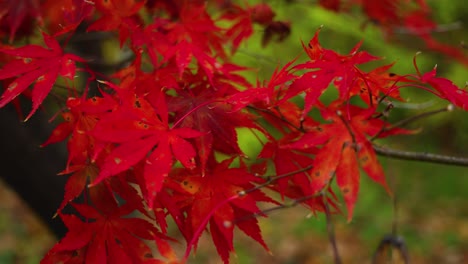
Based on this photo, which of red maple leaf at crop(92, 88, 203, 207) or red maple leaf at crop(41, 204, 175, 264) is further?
red maple leaf at crop(41, 204, 175, 264)

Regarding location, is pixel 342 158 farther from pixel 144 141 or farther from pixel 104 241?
pixel 104 241

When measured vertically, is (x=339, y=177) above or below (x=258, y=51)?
above

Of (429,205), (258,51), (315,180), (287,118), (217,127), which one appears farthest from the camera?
(258,51)

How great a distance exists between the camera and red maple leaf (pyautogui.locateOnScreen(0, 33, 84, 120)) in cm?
83

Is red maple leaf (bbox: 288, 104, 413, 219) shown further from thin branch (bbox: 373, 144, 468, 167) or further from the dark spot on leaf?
the dark spot on leaf

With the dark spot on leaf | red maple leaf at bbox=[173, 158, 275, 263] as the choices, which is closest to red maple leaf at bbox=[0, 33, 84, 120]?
the dark spot on leaf

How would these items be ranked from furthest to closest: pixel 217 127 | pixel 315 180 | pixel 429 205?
1. pixel 429 205
2. pixel 217 127
3. pixel 315 180

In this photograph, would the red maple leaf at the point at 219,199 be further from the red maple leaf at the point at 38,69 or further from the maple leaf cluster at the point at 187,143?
the red maple leaf at the point at 38,69

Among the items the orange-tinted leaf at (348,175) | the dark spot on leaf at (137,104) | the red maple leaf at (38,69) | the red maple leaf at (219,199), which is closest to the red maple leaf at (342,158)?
the orange-tinted leaf at (348,175)

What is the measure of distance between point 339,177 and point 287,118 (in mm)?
225

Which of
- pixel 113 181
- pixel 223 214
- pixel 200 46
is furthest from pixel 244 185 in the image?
pixel 200 46

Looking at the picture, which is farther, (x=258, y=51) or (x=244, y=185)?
(x=258, y=51)

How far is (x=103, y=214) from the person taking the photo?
0.84 m

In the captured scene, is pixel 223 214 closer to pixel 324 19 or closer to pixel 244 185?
pixel 244 185
